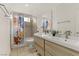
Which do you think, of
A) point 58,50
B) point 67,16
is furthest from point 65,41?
point 67,16

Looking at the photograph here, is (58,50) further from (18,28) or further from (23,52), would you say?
(18,28)

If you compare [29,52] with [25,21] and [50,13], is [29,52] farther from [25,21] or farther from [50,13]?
[50,13]

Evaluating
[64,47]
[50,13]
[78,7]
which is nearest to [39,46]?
[64,47]

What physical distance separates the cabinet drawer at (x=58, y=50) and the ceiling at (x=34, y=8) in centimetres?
42

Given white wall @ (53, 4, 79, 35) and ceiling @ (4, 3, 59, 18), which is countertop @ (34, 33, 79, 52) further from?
ceiling @ (4, 3, 59, 18)

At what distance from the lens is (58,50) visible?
1725mm

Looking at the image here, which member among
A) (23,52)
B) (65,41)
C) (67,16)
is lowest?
(23,52)

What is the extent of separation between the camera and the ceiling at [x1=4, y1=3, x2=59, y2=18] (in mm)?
1753

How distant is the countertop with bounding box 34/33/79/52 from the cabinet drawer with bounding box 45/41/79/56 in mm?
48

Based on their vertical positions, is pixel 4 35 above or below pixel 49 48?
above

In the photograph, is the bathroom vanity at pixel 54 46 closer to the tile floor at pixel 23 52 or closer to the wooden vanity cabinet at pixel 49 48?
the wooden vanity cabinet at pixel 49 48

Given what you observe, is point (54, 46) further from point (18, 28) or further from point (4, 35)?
point (4, 35)

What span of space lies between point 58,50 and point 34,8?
0.67 metres

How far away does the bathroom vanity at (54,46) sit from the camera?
5.20 ft
